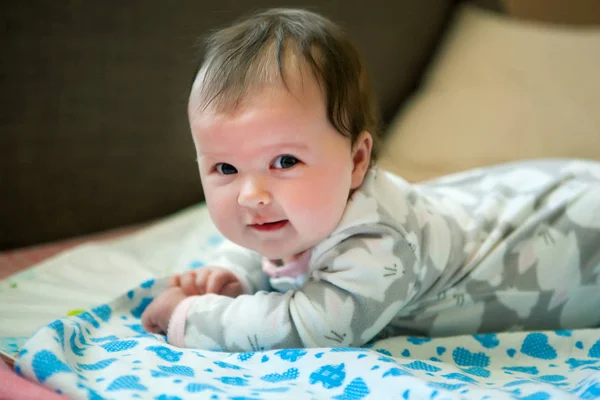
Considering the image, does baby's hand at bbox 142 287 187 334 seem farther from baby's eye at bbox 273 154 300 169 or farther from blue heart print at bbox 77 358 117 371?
baby's eye at bbox 273 154 300 169

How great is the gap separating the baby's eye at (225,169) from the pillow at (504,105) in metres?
0.80

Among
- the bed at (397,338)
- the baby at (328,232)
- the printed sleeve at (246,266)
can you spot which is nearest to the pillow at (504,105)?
the bed at (397,338)

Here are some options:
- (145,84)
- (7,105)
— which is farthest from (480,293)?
(7,105)

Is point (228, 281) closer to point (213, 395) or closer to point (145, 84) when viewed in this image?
point (213, 395)

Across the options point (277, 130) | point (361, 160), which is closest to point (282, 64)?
point (277, 130)

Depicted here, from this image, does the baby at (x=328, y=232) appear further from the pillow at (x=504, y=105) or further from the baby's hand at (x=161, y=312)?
the pillow at (x=504, y=105)

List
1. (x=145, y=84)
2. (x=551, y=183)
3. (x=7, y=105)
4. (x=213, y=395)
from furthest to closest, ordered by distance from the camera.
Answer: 1. (x=145, y=84)
2. (x=7, y=105)
3. (x=551, y=183)
4. (x=213, y=395)

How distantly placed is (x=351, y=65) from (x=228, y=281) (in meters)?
0.41

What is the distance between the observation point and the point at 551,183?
44.8 inches

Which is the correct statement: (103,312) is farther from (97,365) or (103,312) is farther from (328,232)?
(328,232)

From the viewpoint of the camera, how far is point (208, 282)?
1.04 meters

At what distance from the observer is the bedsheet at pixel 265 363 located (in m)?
0.75

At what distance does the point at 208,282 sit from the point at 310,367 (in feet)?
0.93

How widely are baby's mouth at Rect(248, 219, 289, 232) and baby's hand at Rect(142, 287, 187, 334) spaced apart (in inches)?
7.2
